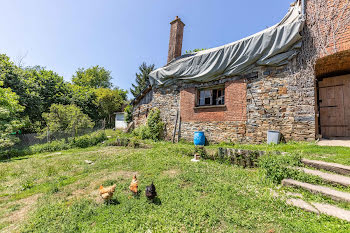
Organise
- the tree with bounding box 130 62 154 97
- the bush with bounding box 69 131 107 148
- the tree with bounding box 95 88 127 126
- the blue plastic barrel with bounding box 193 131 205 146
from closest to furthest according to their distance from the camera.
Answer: the blue plastic barrel with bounding box 193 131 205 146 → the bush with bounding box 69 131 107 148 → the tree with bounding box 95 88 127 126 → the tree with bounding box 130 62 154 97

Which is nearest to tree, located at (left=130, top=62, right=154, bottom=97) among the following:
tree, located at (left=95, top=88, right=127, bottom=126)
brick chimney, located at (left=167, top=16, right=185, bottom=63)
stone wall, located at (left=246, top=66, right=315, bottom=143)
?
tree, located at (left=95, top=88, right=127, bottom=126)

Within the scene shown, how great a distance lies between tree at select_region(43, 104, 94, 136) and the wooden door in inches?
537

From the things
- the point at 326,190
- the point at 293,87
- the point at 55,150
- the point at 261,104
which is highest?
the point at 293,87

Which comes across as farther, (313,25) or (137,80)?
(137,80)

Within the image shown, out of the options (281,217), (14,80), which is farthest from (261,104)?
(14,80)

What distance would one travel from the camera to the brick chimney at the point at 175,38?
9.77 meters

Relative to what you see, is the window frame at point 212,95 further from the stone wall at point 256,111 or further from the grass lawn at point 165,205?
the grass lawn at point 165,205

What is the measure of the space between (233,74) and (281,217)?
19.9ft

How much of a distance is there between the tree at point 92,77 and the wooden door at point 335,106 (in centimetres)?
3071

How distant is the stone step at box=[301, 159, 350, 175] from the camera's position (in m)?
2.78

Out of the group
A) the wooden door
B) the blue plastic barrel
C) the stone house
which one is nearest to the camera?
the stone house

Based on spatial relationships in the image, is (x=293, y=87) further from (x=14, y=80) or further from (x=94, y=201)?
(x=14, y=80)

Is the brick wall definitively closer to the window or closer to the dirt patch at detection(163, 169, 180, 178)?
the window

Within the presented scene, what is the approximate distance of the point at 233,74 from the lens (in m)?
6.85
